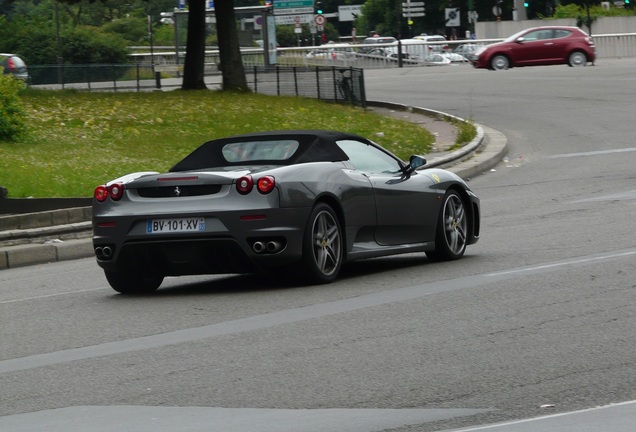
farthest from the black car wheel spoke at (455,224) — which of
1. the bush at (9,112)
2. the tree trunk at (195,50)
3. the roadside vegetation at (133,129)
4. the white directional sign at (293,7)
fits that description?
the white directional sign at (293,7)

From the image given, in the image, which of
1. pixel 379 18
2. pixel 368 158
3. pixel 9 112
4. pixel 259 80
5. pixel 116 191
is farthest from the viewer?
pixel 379 18

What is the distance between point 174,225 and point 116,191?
24.2 inches

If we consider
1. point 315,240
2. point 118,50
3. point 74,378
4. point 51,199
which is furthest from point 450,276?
point 118,50

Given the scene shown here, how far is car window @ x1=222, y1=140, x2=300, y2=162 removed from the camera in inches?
427

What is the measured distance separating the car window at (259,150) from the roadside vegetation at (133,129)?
6.85m

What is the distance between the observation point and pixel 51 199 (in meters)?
16.3

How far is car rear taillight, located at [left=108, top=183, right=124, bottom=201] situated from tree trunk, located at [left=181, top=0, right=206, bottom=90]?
26.3 metres

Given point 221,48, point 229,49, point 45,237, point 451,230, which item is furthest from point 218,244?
point 221,48

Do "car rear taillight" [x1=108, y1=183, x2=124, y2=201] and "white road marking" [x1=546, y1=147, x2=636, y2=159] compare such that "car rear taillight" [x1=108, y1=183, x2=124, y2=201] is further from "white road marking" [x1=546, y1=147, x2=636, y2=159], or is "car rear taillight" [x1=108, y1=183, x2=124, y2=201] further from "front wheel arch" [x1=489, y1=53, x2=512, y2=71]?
"front wheel arch" [x1=489, y1=53, x2=512, y2=71]

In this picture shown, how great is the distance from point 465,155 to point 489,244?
10.7m

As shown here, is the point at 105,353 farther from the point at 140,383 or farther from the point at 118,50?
the point at 118,50

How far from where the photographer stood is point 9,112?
23.5 m

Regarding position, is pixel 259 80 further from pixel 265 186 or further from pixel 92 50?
pixel 92 50

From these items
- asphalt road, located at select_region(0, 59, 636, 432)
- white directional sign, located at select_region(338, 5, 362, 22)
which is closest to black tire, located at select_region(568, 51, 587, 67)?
asphalt road, located at select_region(0, 59, 636, 432)
